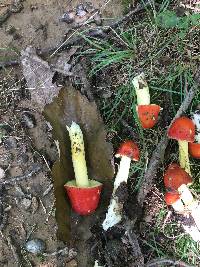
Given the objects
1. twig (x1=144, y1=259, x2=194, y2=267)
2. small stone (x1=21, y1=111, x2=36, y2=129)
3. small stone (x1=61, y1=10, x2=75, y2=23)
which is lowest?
twig (x1=144, y1=259, x2=194, y2=267)

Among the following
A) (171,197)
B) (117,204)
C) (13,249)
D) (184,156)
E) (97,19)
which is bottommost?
(13,249)

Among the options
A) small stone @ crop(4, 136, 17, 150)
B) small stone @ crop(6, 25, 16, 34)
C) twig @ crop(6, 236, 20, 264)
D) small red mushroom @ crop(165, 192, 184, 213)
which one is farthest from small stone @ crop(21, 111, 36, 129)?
small red mushroom @ crop(165, 192, 184, 213)

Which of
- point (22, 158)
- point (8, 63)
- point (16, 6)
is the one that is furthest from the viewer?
point (16, 6)

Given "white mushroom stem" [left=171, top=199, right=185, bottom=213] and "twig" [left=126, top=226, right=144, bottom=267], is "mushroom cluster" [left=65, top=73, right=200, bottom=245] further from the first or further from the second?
"twig" [left=126, top=226, right=144, bottom=267]

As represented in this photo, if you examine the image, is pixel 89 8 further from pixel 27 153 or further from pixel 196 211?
pixel 196 211

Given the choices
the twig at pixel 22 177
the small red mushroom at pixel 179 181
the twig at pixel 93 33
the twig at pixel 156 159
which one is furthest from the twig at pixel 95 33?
the small red mushroom at pixel 179 181

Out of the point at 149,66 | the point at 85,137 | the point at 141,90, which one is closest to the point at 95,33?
the point at 149,66

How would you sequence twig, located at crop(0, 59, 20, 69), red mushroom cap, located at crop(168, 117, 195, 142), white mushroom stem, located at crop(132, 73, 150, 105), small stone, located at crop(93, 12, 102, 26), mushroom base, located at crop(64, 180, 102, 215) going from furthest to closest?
small stone, located at crop(93, 12, 102, 26), twig, located at crop(0, 59, 20, 69), white mushroom stem, located at crop(132, 73, 150, 105), mushroom base, located at crop(64, 180, 102, 215), red mushroom cap, located at crop(168, 117, 195, 142)

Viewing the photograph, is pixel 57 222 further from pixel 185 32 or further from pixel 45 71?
pixel 185 32
